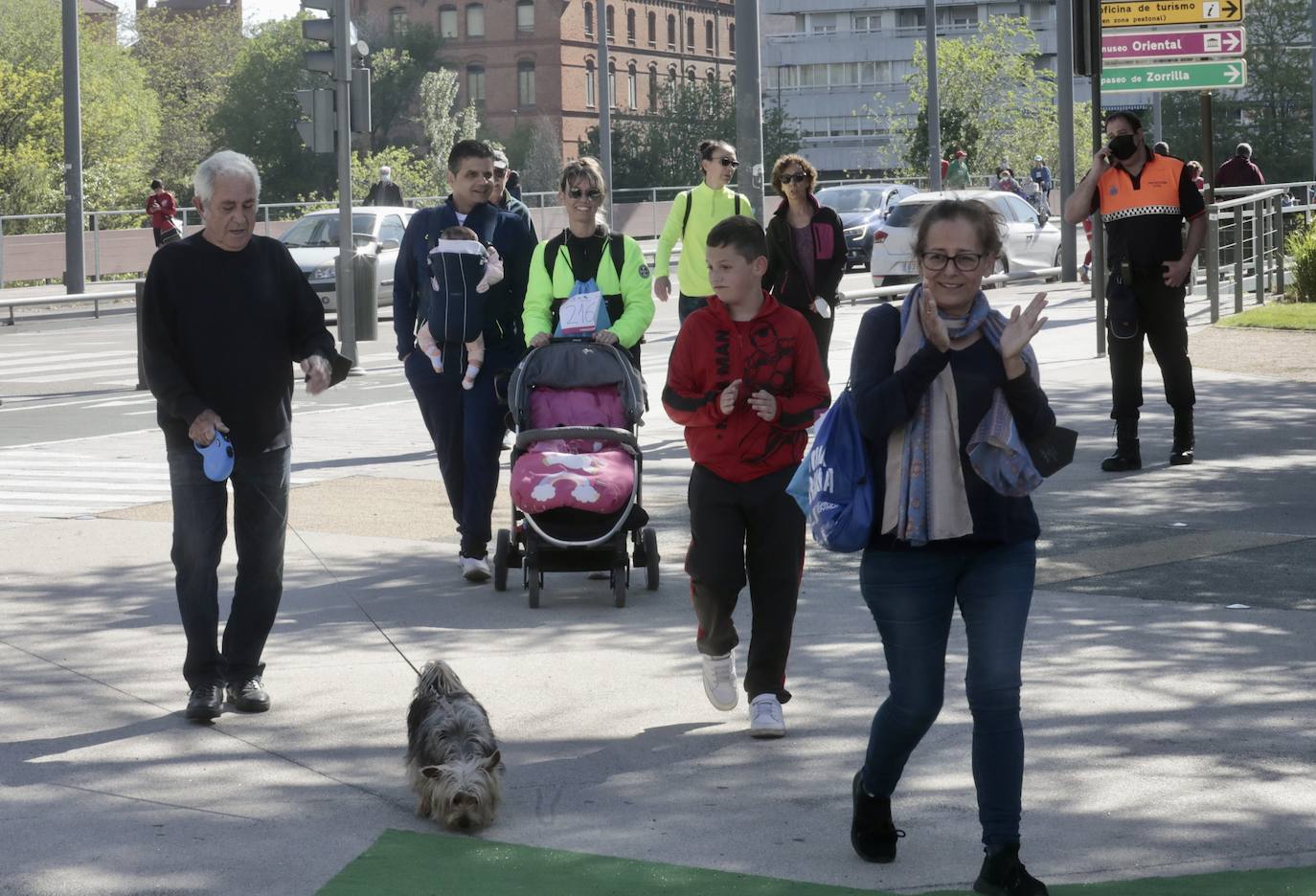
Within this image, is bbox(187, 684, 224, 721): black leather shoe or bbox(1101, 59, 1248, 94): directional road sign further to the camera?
bbox(1101, 59, 1248, 94): directional road sign

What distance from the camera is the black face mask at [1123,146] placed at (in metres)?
11.4

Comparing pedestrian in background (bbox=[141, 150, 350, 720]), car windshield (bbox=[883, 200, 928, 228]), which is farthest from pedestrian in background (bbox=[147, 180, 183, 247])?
pedestrian in background (bbox=[141, 150, 350, 720])

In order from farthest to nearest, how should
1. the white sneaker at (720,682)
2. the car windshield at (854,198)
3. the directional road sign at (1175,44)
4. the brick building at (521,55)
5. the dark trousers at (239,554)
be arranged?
the brick building at (521,55) < the car windshield at (854,198) < the directional road sign at (1175,44) < the dark trousers at (239,554) < the white sneaker at (720,682)

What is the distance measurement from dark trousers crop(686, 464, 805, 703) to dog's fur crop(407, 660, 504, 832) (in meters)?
0.99

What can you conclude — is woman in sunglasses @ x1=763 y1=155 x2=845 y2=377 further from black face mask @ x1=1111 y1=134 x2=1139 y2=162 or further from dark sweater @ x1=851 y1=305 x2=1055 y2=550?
dark sweater @ x1=851 y1=305 x2=1055 y2=550

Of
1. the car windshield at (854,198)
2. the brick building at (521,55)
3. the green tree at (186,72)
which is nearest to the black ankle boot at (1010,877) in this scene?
the car windshield at (854,198)

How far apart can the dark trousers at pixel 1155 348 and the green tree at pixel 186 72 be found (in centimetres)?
7859

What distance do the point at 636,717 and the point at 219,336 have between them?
1861 mm

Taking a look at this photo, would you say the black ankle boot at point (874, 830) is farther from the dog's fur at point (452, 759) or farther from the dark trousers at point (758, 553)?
the dark trousers at point (758, 553)

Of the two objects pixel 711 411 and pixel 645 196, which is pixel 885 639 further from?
pixel 645 196

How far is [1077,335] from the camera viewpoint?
68.8ft

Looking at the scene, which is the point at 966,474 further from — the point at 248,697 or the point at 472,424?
the point at 472,424

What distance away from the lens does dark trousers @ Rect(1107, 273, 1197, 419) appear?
11555 millimetres

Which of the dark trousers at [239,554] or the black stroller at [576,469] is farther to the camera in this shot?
the black stroller at [576,469]
